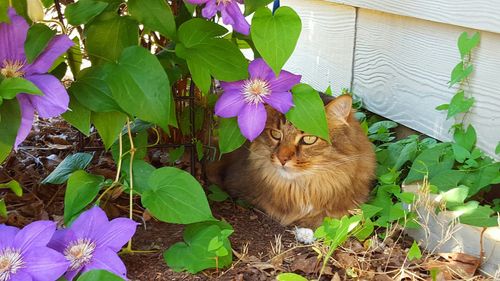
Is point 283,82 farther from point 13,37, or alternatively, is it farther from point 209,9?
point 13,37

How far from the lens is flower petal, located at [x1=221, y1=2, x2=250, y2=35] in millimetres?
1406

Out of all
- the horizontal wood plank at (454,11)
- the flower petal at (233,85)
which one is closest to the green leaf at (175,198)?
the flower petal at (233,85)

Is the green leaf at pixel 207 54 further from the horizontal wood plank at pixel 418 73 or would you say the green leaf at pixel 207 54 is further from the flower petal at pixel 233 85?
the horizontal wood plank at pixel 418 73

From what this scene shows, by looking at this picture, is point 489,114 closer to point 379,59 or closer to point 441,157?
point 441,157

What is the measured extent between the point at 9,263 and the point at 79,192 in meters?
0.25

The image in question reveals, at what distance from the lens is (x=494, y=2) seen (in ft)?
6.27

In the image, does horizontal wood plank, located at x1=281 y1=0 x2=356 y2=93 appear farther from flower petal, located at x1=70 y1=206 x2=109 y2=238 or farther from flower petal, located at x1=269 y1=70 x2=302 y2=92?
flower petal, located at x1=70 y1=206 x2=109 y2=238

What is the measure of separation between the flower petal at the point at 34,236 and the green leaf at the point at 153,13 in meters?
0.51

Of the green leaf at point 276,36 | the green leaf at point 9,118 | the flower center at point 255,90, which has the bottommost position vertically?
the flower center at point 255,90

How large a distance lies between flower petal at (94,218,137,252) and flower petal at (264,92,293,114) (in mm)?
472

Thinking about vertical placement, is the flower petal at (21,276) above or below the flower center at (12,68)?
below

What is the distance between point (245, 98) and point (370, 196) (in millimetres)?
716

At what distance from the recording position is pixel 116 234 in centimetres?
136

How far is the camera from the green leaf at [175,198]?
1.39 meters
